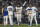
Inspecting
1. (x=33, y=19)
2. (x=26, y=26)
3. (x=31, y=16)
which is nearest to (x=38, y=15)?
(x=33, y=19)

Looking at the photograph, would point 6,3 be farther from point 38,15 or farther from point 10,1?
point 38,15

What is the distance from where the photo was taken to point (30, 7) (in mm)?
12266

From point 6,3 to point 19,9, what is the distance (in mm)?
1477

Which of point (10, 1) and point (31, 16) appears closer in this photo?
point (31, 16)

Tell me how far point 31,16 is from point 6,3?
84.5 inches

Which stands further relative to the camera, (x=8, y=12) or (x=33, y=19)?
(x=33, y=19)

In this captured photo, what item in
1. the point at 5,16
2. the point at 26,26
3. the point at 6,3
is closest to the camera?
the point at 26,26

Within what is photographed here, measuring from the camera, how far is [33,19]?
528 inches

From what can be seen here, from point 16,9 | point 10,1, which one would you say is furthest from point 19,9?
point 10,1

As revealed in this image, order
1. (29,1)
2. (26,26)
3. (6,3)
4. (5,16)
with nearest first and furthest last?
(26,26) < (5,16) < (6,3) < (29,1)

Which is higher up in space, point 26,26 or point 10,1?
point 10,1

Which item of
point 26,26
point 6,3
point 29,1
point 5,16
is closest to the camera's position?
point 26,26

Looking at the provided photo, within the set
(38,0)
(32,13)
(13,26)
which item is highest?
(38,0)

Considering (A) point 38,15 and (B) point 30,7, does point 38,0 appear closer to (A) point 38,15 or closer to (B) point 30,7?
(A) point 38,15
